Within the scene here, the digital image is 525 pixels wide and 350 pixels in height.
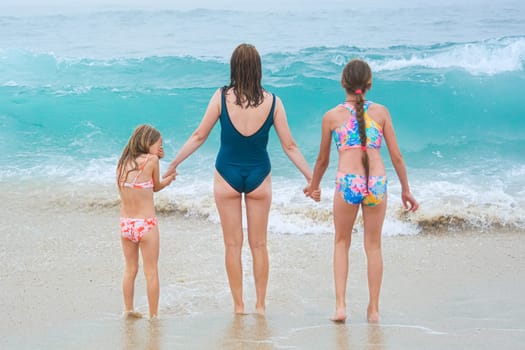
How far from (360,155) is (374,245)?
662mm

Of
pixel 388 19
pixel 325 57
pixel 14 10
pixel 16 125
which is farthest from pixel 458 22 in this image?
pixel 14 10

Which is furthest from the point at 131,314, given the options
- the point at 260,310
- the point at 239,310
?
the point at 260,310

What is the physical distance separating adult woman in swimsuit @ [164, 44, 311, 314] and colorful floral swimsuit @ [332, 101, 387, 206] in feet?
1.02

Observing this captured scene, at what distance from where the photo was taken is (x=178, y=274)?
20.6ft

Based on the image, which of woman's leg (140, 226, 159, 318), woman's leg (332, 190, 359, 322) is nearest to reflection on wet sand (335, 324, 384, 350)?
woman's leg (332, 190, 359, 322)

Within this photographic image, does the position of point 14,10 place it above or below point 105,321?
above

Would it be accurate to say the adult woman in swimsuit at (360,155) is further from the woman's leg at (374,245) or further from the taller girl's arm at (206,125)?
the taller girl's arm at (206,125)

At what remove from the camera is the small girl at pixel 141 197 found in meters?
4.71

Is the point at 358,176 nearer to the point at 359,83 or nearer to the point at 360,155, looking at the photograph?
the point at 360,155

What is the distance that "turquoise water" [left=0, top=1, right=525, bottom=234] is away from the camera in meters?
9.27

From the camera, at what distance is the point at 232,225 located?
4809mm

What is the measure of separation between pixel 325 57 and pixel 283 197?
9003 mm

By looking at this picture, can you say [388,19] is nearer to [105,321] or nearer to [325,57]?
[325,57]

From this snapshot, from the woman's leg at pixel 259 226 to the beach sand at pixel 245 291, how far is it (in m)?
0.28
